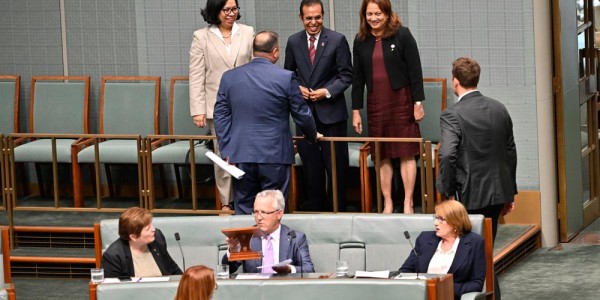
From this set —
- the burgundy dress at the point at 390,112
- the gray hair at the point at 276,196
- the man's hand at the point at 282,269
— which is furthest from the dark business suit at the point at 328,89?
the man's hand at the point at 282,269

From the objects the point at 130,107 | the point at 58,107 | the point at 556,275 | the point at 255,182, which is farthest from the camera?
the point at 58,107

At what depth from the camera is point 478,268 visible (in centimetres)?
715

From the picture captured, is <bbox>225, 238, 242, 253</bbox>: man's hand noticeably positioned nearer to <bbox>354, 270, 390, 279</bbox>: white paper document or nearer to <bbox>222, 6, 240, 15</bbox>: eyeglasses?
<bbox>354, 270, 390, 279</bbox>: white paper document

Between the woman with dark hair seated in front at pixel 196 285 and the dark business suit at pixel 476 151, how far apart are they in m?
2.18

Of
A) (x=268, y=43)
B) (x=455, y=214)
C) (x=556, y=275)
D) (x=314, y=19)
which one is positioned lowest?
(x=556, y=275)

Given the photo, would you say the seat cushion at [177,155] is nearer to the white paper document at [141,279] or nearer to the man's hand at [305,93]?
the man's hand at [305,93]

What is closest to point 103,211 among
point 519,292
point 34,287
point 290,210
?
point 34,287

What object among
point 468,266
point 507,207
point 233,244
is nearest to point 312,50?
point 507,207

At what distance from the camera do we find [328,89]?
9.34m

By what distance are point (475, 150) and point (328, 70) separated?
5.99 ft

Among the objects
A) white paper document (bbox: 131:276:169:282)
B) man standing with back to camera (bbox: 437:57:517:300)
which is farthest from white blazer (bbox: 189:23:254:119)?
white paper document (bbox: 131:276:169:282)

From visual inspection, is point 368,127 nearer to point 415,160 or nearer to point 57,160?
point 415,160

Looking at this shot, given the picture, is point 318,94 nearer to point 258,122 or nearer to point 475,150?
point 258,122

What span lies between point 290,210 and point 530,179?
1832mm
